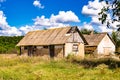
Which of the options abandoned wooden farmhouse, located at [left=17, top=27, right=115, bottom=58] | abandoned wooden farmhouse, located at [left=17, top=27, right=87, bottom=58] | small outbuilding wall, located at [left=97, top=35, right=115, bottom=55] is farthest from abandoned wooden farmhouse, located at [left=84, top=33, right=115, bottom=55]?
abandoned wooden farmhouse, located at [left=17, top=27, right=87, bottom=58]

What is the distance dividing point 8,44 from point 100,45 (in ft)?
71.8

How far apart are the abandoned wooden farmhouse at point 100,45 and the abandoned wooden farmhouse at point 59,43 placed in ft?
26.1

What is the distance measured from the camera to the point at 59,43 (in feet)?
142

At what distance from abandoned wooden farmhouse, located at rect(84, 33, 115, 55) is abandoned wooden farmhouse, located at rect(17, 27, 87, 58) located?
795 cm

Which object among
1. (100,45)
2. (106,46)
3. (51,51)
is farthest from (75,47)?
(106,46)

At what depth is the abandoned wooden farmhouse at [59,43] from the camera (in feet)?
144

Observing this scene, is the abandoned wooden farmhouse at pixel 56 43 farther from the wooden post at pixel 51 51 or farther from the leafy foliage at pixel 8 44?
the leafy foliage at pixel 8 44

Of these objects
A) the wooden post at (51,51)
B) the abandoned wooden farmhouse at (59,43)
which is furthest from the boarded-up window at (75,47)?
the wooden post at (51,51)

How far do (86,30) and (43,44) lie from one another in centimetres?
5189

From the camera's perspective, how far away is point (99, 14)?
1014 inches

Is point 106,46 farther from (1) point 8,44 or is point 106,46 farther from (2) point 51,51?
(1) point 8,44

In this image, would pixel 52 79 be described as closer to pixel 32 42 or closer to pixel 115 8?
pixel 115 8

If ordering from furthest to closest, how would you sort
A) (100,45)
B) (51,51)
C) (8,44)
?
(8,44), (100,45), (51,51)

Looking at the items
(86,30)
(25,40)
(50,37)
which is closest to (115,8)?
(50,37)
